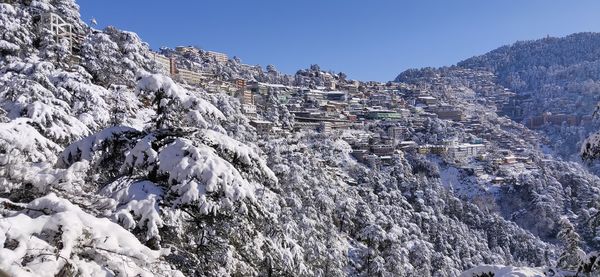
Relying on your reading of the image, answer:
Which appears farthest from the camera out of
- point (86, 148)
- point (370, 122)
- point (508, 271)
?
point (370, 122)

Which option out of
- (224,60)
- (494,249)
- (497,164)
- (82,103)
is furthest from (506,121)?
(82,103)

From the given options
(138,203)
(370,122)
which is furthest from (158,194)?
(370,122)

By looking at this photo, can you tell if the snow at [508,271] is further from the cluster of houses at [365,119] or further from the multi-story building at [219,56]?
the multi-story building at [219,56]

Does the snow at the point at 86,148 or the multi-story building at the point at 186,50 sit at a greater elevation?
the multi-story building at the point at 186,50

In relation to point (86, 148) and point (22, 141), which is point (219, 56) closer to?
point (86, 148)

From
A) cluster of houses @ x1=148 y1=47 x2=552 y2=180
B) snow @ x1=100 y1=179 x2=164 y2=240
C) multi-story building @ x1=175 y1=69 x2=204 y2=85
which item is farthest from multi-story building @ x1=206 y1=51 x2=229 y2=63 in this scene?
snow @ x1=100 y1=179 x2=164 y2=240

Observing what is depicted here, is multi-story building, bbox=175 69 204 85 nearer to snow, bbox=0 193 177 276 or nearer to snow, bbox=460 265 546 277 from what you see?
snow, bbox=460 265 546 277

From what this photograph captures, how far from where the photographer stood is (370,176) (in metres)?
62.9

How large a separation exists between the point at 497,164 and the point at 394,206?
58865 mm

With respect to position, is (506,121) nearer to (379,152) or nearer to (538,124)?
(538,124)

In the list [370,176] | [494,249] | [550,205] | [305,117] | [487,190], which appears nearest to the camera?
[494,249]

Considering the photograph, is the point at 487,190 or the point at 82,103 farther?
the point at 487,190

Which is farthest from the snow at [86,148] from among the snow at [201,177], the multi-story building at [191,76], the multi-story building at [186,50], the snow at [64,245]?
the multi-story building at [186,50]

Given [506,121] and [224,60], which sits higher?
[224,60]
